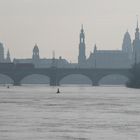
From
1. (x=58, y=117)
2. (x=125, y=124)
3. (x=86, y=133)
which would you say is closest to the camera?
(x=86, y=133)

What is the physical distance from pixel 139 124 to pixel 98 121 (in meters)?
4.98

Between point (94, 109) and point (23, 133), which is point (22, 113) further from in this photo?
point (23, 133)

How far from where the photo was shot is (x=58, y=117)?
82.8m

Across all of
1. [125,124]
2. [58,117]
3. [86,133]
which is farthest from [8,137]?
[58,117]

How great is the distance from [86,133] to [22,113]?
72.8 ft

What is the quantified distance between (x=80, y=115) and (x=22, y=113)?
247 inches

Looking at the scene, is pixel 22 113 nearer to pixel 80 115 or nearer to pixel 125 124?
pixel 80 115

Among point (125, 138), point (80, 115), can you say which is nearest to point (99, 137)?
point (125, 138)

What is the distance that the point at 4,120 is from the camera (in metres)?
77.9

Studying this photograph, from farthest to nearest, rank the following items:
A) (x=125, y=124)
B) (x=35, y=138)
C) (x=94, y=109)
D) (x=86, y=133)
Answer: (x=94, y=109) → (x=125, y=124) → (x=86, y=133) → (x=35, y=138)

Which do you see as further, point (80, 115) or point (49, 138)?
point (80, 115)

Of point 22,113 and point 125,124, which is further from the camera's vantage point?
point 22,113

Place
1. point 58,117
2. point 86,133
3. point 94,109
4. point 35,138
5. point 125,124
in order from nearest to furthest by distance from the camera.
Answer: point 35,138 → point 86,133 → point 125,124 → point 58,117 → point 94,109

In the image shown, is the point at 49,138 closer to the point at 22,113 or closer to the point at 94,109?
the point at 22,113
